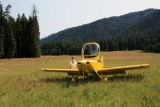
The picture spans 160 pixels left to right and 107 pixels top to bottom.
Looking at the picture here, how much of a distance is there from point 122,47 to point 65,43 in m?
35.1

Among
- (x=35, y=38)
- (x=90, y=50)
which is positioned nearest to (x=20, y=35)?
(x=35, y=38)

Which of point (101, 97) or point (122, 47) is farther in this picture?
point (122, 47)

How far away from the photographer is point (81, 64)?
17953 mm

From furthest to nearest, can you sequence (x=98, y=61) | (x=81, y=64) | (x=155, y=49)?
(x=155, y=49)
(x=98, y=61)
(x=81, y=64)

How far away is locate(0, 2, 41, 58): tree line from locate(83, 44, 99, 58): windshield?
62.3m

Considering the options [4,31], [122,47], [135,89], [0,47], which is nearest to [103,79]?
[135,89]

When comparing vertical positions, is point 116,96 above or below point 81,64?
below

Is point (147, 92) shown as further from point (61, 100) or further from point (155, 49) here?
point (155, 49)

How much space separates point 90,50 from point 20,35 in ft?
234

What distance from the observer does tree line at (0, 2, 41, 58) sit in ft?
264

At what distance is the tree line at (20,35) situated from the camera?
8038cm

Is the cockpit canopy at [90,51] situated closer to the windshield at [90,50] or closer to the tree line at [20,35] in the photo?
the windshield at [90,50]

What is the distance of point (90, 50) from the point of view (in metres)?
20.2

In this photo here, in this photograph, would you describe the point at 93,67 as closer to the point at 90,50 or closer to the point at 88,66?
the point at 88,66
